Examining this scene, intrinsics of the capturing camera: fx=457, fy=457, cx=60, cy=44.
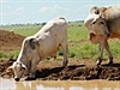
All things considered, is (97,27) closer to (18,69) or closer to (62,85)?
(62,85)

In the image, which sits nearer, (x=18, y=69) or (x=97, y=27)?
(x=18, y=69)

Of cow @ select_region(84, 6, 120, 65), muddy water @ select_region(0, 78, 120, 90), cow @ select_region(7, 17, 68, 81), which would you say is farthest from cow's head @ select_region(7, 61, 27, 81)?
cow @ select_region(84, 6, 120, 65)

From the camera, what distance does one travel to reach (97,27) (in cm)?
1852

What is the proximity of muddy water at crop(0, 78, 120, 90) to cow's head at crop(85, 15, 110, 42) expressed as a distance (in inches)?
97.8

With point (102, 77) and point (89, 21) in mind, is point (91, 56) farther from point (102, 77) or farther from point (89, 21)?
point (102, 77)

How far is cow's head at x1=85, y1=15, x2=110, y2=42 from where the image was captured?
18344mm

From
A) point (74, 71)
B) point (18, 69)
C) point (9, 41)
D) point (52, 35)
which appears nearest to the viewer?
point (74, 71)

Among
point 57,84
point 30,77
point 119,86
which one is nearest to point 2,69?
point 30,77

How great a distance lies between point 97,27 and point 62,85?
330cm

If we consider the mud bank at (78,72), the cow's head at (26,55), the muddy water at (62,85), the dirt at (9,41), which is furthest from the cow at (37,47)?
the dirt at (9,41)

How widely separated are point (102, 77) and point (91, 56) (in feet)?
18.4

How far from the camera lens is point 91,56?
74.3ft

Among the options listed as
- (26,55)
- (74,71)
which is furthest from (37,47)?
(74,71)

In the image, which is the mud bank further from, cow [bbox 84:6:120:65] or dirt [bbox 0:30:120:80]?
cow [bbox 84:6:120:65]
